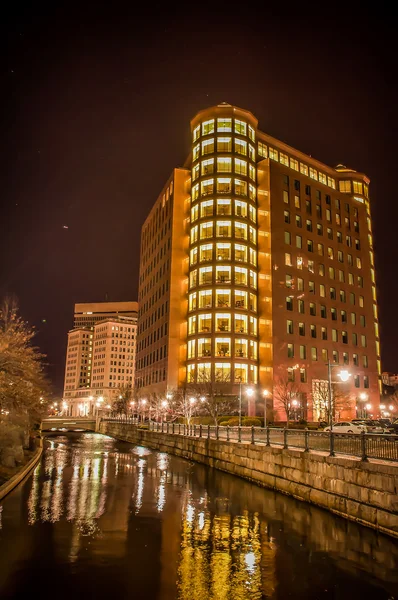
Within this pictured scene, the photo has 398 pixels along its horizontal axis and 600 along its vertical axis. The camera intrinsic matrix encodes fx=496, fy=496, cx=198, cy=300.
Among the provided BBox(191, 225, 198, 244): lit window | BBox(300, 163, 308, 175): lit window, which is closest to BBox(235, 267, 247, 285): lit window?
BBox(191, 225, 198, 244): lit window

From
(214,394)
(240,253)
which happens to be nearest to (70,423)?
(214,394)

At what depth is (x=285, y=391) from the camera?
2554 inches

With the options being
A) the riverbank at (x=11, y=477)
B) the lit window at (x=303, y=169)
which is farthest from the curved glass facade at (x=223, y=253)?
the riverbank at (x=11, y=477)

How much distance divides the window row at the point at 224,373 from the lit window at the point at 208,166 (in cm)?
2907

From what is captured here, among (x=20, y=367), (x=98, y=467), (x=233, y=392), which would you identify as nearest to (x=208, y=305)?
(x=233, y=392)

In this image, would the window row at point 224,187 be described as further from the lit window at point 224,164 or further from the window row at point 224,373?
the window row at point 224,373

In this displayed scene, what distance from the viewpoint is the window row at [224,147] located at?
7562 centimetres

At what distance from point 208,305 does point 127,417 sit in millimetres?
29224

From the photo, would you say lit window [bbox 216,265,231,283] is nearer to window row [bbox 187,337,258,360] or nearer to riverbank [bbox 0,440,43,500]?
window row [bbox 187,337,258,360]

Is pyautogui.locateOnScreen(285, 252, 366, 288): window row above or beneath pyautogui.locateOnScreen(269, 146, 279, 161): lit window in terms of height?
beneath

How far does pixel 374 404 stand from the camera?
79.7 meters

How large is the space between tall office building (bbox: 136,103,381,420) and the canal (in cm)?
4736

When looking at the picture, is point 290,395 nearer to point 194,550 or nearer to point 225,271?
point 225,271

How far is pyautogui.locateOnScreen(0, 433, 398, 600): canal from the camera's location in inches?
400
